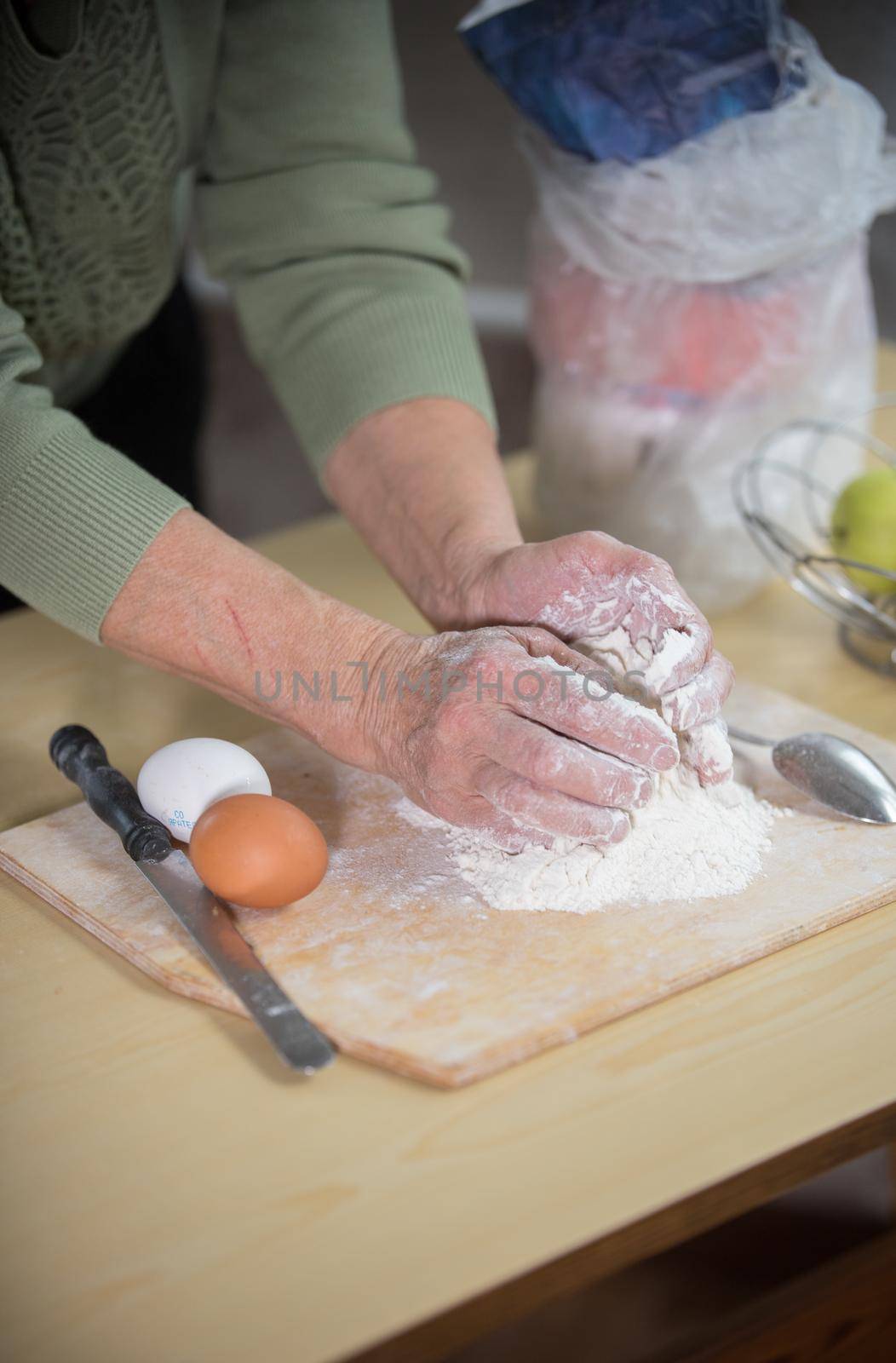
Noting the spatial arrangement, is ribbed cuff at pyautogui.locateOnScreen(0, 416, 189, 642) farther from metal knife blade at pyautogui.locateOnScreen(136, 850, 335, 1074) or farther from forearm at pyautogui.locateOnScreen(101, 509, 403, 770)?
metal knife blade at pyautogui.locateOnScreen(136, 850, 335, 1074)

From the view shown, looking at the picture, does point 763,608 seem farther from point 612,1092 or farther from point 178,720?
point 612,1092

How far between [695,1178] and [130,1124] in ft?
1.07

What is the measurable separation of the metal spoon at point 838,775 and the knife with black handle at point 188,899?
1.46 ft

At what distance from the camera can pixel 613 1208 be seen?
0.64 metres

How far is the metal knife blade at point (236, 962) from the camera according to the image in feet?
2.40

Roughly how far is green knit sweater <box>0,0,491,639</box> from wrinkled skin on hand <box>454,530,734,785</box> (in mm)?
292

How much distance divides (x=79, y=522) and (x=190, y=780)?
228 mm

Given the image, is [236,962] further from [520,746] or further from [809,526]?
[809,526]

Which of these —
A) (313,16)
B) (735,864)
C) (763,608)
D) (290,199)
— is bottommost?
(763,608)

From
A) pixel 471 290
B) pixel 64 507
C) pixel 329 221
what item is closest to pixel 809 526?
pixel 329 221

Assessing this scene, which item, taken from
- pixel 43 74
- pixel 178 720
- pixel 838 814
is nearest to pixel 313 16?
pixel 43 74

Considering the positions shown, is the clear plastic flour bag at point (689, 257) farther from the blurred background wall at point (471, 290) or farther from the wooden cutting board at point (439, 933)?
the blurred background wall at point (471, 290)

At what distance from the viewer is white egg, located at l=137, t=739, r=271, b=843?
904 mm

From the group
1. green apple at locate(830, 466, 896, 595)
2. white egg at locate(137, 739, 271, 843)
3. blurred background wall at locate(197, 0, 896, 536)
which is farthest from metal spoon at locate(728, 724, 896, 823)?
blurred background wall at locate(197, 0, 896, 536)
